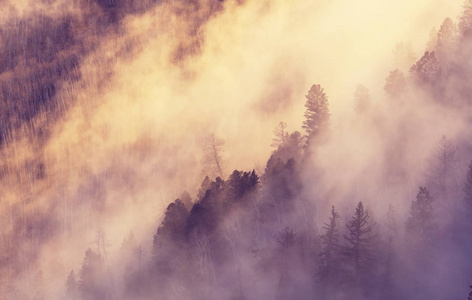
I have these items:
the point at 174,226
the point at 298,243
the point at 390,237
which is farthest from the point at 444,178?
the point at 174,226

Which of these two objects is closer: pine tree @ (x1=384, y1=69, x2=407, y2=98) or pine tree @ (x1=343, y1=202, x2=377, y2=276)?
pine tree @ (x1=343, y1=202, x2=377, y2=276)

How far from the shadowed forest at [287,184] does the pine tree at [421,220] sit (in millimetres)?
149

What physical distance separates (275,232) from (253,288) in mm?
7914

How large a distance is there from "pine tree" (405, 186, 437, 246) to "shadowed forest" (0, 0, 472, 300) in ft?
0.49

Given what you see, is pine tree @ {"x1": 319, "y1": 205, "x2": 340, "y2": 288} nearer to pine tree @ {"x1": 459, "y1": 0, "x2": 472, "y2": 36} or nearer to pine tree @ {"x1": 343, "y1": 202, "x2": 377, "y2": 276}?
pine tree @ {"x1": 343, "y1": 202, "x2": 377, "y2": 276}

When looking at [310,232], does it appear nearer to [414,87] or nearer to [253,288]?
[253,288]

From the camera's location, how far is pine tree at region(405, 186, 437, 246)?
5678 centimetres

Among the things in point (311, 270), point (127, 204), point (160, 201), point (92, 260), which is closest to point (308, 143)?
point (311, 270)

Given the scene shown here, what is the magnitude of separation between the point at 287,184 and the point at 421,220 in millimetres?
16875

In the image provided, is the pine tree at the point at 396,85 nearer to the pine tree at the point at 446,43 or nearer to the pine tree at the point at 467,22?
the pine tree at the point at 446,43

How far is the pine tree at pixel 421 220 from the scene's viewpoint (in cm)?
5678

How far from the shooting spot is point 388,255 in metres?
58.5

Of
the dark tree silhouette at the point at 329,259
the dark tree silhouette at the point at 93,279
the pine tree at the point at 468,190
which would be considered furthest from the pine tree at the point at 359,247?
the dark tree silhouette at the point at 93,279

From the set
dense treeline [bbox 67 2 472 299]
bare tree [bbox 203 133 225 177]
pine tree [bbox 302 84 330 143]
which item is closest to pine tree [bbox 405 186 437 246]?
dense treeline [bbox 67 2 472 299]
